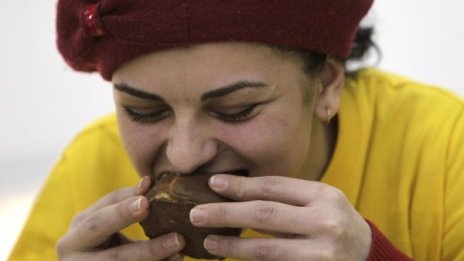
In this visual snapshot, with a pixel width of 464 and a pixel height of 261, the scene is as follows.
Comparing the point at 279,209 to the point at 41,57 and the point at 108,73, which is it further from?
the point at 41,57

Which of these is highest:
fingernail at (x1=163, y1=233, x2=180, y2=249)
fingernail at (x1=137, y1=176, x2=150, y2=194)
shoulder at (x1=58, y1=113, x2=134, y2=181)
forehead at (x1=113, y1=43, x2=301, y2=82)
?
forehead at (x1=113, y1=43, x2=301, y2=82)

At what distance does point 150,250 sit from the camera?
3.41 feet

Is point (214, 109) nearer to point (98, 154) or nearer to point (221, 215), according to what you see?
point (221, 215)

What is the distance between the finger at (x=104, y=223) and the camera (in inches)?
40.1

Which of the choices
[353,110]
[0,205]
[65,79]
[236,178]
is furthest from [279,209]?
[65,79]

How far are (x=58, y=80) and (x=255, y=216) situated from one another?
196cm

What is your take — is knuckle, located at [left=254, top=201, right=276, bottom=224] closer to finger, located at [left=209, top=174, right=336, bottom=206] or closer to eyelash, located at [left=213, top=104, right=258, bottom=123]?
finger, located at [left=209, top=174, right=336, bottom=206]

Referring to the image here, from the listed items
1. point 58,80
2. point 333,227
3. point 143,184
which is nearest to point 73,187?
point 143,184

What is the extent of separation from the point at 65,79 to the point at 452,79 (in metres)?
1.28

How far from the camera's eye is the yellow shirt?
4.09 feet

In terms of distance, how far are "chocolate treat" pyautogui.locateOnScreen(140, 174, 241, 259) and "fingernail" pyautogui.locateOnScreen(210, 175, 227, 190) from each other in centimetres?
2

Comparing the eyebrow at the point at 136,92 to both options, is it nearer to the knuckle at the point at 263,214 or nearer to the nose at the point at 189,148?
the nose at the point at 189,148

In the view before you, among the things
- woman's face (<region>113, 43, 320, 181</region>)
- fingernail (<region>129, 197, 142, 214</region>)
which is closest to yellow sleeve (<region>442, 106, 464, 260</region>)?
woman's face (<region>113, 43, 320, 181</region>)

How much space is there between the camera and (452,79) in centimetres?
250
